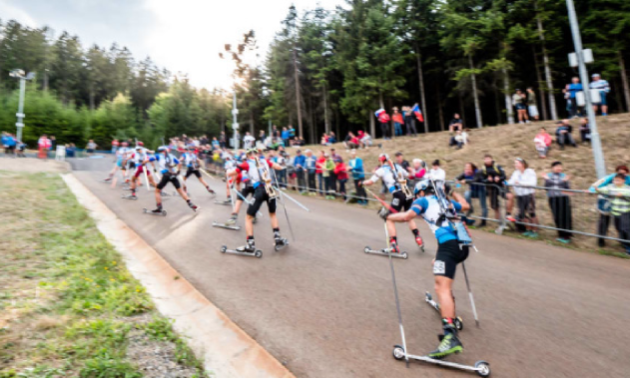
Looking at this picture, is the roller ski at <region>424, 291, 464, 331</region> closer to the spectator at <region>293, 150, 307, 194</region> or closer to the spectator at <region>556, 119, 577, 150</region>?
the spectator at <region>556, 119, 577, 150</region>

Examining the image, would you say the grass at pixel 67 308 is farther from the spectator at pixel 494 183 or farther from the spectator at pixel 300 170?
the spectator at pixel 300 170

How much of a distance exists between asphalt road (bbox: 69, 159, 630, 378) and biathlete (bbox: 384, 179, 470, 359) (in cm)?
29

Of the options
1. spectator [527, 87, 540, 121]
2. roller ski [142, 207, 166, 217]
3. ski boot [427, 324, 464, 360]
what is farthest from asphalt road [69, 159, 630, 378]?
spectator [527, 87, 540, 121]

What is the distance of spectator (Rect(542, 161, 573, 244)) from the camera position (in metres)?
9.34

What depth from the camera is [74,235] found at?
8.30 metres

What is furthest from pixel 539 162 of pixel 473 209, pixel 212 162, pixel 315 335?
pixel 212 162

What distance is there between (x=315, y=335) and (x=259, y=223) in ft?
23.4

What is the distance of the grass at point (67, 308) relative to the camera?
3561 millimetres

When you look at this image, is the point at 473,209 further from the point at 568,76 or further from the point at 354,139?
the point at 568,76

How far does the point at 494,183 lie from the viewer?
1081 centimetres

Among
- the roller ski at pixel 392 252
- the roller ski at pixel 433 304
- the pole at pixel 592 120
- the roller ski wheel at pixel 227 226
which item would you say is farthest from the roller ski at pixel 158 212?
the pole at pixel 592 120

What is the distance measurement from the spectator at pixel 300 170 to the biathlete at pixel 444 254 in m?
13.6

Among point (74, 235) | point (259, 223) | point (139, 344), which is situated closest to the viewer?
point (139, 344)

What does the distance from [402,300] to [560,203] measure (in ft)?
20.6
